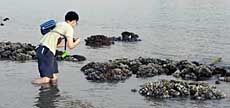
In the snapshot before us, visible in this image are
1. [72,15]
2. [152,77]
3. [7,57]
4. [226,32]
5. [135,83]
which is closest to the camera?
[72,15]

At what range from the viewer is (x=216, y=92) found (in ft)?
43.5

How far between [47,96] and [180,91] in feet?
11.5

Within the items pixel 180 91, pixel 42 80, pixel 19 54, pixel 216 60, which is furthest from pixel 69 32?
pixel 216 60

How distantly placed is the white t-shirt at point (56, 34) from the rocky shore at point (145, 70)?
2.37 m

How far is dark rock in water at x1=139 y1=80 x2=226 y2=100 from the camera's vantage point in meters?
13.1

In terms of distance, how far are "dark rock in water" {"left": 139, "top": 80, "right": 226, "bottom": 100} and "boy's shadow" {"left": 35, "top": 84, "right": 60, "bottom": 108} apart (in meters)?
2.33

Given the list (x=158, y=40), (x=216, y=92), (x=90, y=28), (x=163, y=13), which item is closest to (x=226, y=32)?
(x=158, y=40)

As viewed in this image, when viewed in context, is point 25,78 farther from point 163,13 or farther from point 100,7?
point 100,7

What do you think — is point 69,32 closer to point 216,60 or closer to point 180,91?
point 180,91

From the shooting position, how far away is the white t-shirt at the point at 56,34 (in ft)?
42.6

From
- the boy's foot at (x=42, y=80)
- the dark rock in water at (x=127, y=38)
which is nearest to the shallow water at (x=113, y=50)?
the boy's foot at (x=42, y=80)

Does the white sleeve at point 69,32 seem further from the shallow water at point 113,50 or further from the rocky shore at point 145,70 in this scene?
the rocky shore at point 145,70

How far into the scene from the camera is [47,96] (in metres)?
12.7

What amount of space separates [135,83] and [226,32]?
15963mm
